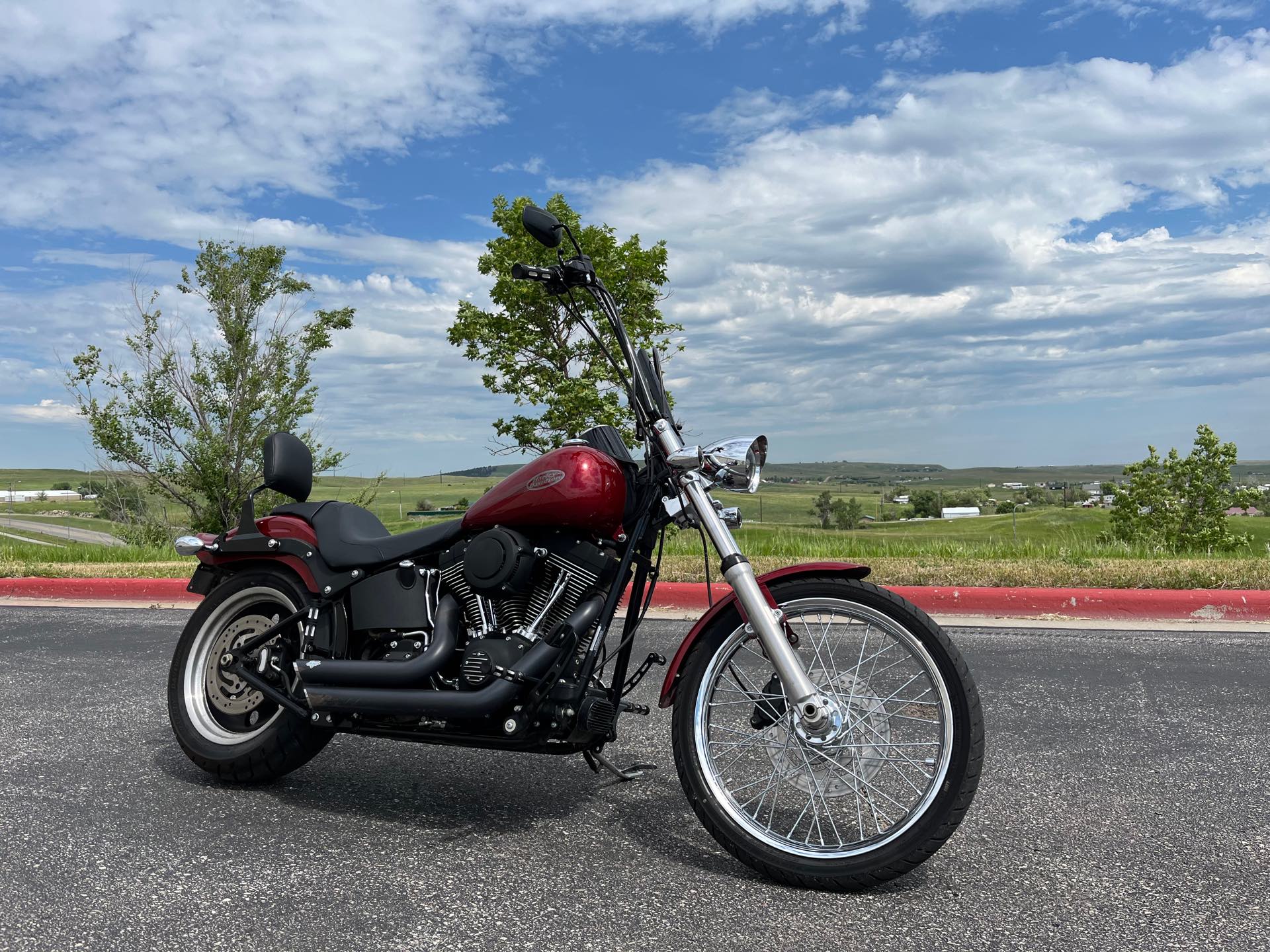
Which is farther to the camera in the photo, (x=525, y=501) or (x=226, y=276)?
(x=226, y=276)

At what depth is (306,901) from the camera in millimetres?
2848

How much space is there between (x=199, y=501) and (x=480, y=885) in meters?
20.5

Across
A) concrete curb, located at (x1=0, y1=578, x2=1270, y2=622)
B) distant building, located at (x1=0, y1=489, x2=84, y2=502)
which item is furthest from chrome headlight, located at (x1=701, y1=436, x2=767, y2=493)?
distant building, located at (x1=0, y1=489, x2=84, y2=502)

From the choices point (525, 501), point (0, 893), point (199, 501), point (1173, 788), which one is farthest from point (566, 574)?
point (199, 501)

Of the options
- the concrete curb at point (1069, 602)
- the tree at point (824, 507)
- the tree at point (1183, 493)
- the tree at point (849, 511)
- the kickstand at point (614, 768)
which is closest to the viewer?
the kickstand at point (614, 768)

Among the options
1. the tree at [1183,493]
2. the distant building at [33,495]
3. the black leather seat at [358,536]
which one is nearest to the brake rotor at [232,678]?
the black leather seat at [358,536]

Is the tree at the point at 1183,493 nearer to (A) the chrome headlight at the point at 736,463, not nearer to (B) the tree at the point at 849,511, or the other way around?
(B) the tree at the point at 849,511

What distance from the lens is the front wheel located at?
2887mm

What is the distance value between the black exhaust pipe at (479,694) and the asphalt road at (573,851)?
0.43 meters

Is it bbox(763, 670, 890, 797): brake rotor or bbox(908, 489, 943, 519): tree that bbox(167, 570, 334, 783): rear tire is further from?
bbox(908, 489, 943, 519): tree

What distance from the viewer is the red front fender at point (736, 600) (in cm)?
315

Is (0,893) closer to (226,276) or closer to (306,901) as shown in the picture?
(306,901)

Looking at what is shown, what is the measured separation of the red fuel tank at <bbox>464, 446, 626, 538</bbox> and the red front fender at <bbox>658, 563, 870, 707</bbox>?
427 mm

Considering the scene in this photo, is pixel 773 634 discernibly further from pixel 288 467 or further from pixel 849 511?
pixel 849 511
